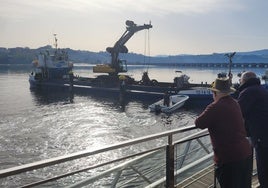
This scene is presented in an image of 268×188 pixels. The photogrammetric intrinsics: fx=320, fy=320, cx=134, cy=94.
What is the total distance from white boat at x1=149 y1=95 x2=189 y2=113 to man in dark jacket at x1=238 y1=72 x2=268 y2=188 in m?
28.2

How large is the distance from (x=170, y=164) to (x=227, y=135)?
1145mm

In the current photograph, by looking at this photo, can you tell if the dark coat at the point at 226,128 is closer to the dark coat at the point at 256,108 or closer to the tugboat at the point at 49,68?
the dark coat at the point at 256,108

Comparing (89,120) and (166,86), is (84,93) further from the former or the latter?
(89,120)

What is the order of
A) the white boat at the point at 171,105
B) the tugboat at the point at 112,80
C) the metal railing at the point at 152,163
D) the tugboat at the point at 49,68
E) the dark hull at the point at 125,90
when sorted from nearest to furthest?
the metal railing at the point at 152,163, the white boat at the point at 171,105, the dark hull at the point at 125,90, the tugboat at the point at 112,80, the tugboat at the point at 49,68

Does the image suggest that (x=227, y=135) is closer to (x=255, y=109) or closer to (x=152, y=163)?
(x=255, y=109)

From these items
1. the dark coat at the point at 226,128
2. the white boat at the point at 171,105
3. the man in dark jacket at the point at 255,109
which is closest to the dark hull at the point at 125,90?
the white boat at the point at 171,105

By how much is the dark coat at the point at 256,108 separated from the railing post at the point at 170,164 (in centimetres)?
115

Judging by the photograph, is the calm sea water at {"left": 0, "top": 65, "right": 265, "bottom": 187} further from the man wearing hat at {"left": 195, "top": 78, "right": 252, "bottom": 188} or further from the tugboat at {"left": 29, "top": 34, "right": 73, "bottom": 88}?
the man wearing hat at {"left": 195, "top": 78, "right": 252, "bottom": 188}

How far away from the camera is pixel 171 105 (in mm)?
34375

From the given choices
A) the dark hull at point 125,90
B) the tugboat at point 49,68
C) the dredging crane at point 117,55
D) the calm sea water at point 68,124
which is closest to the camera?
the calm sea water at point 68,124

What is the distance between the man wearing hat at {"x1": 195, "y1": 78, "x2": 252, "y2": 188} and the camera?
154 inches

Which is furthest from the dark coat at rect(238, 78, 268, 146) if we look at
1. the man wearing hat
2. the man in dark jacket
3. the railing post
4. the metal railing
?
the railing post

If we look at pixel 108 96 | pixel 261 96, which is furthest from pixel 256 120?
pixel 108 96

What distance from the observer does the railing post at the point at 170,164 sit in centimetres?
464
